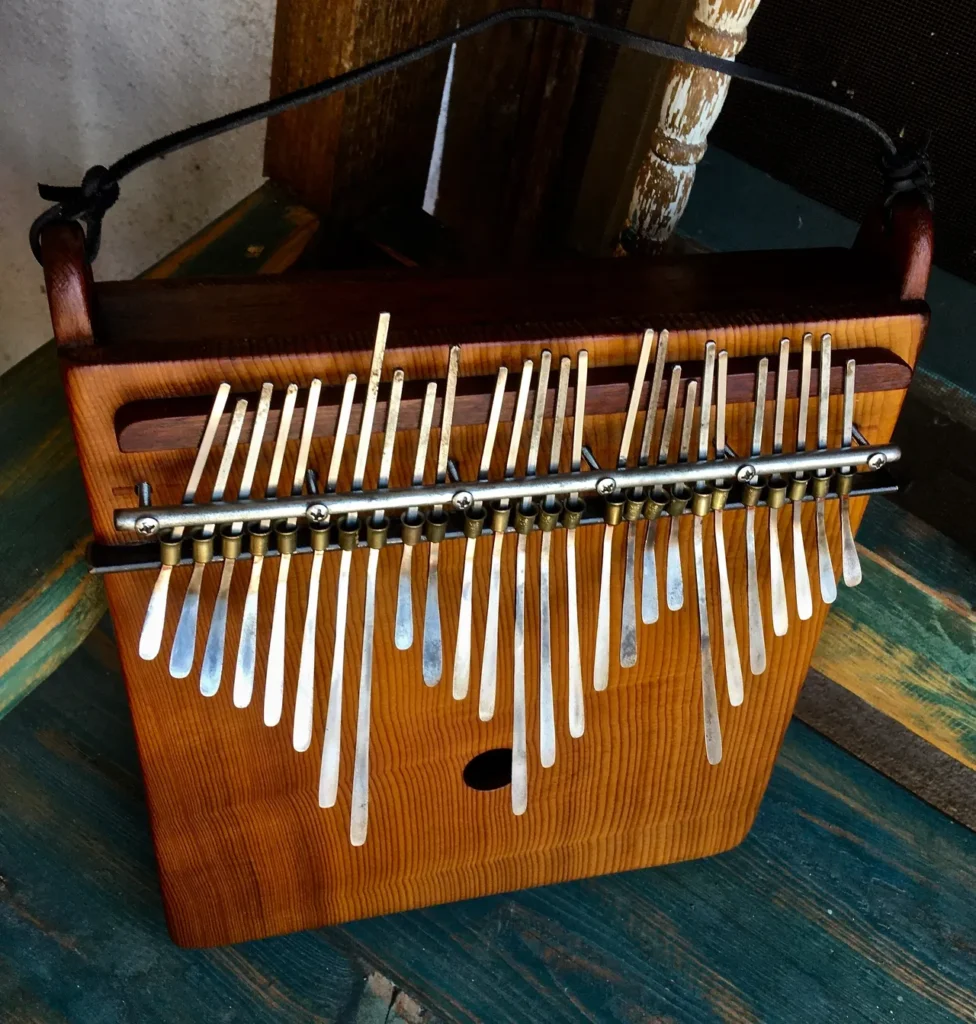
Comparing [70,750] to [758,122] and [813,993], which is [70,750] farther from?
[758,122]

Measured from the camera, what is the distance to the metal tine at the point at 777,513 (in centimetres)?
60

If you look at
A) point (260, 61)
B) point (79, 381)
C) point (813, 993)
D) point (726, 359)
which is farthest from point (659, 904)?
point (260, 61)

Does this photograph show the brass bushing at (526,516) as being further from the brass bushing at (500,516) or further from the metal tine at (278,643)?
the metal tine at (278,643)

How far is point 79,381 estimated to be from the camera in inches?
20.2

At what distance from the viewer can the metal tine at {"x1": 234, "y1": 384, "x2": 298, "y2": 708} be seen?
534mm

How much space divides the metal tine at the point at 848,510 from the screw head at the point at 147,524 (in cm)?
40

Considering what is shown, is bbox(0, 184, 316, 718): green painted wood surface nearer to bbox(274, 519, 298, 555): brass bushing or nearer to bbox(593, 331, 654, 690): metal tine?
bbox(274, 519, 298, 555): brass bushing

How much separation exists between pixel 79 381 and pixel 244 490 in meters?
0.10

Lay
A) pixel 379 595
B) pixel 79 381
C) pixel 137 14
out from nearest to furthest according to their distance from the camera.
→ pixel 79 381 → pixel 379 595 → pixel 137 14

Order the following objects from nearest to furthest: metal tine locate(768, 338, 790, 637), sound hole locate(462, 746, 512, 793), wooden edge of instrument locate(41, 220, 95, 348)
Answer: wooden edge of instrument locate(41, 220, 95, 348)
metal tine locate(768, 338, 790, 637)
sound hole locate(462, 746, 512, 793)

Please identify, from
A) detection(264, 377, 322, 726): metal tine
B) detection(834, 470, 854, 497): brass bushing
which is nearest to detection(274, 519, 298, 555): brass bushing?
detection(264, 377, 322, 726): metal tine

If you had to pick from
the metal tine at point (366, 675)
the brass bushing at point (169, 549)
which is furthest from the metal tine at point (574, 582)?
the brass bushing at point (169, 549)

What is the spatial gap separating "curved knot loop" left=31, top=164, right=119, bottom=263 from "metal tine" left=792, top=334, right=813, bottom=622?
398 millimetres

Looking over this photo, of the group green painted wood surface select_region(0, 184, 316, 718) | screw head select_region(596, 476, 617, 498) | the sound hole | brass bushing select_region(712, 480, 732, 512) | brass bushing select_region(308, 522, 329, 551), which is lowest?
the sound hole
